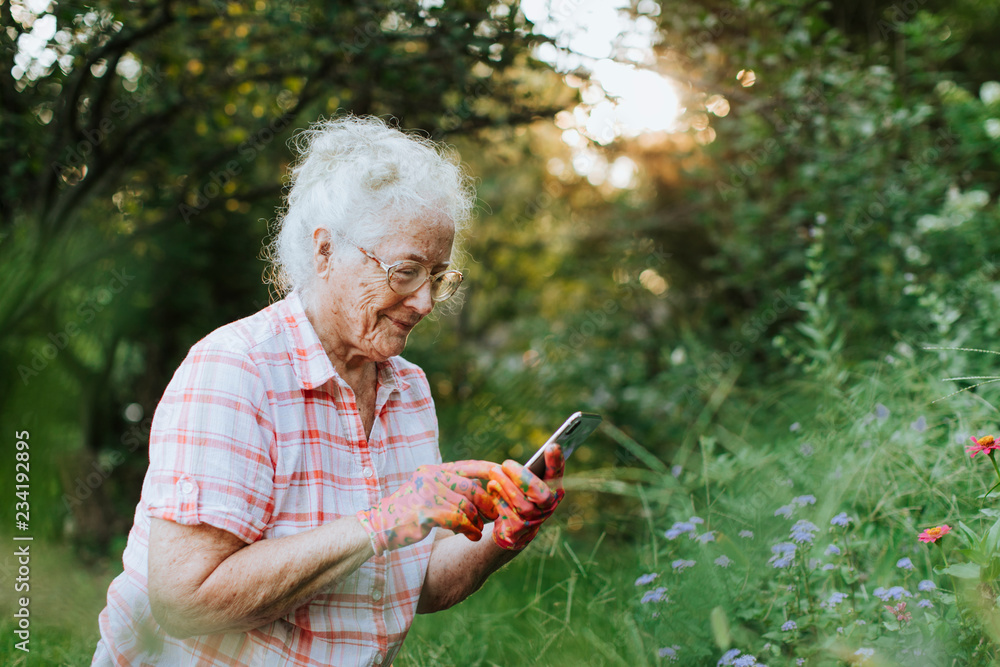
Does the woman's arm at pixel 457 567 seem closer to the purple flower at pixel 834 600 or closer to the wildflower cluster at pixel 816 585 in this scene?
the wildflower cluster at pixel 816 585

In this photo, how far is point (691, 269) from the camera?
18.7 ft

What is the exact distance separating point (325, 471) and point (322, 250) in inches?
20.8

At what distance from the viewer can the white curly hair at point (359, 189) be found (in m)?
1.70

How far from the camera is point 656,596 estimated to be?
184cm

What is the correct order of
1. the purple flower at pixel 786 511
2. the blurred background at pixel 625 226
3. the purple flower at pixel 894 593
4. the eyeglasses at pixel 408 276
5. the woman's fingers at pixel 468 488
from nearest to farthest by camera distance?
1. the woman's fingers at pixel 468 488
2. the purple flower at pixel 894 593
3. the eyeglasses at pixel 408 276
4. the purple flower at pixel 786 511
5. the blurred background at pixel 625 226

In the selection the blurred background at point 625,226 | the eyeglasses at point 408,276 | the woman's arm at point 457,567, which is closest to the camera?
the eyeglasses at point 408,276

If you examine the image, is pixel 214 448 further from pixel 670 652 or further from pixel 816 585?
pixel 816 585

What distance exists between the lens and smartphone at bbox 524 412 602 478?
1.50 m

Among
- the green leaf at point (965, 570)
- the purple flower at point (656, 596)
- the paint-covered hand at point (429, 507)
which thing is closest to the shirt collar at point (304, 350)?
the paint-covered hand at point (429, 507)

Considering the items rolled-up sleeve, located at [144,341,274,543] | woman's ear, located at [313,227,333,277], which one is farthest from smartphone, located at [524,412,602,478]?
woman's ear, located at [313,227,333,277]

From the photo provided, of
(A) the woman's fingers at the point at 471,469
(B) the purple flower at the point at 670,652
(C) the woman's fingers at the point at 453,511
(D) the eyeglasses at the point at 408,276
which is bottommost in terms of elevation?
(B) the purple flower at the point at 670,652

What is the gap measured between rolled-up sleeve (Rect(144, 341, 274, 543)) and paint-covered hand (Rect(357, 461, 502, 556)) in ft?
0.74

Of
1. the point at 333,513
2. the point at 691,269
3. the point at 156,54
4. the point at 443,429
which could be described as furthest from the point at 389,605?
the point at 691,269

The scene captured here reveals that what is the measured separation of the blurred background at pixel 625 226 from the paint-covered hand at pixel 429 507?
732 mm
